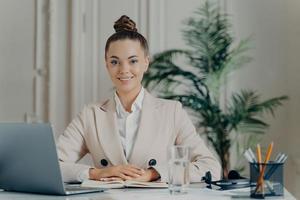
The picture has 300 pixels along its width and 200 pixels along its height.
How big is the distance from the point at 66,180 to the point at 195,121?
56.3 inches

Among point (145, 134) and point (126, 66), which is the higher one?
point (126, 66)

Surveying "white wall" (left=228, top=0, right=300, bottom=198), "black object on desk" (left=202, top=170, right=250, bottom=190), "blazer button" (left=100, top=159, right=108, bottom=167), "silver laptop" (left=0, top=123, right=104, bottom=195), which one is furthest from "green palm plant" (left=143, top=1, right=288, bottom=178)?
"silver laptop" (left=0, top=123, right=104, bottom=195)

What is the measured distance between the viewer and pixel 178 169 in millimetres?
1600

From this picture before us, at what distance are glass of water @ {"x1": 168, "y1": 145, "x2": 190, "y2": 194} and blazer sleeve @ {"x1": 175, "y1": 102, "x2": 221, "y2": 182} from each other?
0.35 meters

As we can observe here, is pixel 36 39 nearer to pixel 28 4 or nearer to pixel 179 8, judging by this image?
pixel 28 4

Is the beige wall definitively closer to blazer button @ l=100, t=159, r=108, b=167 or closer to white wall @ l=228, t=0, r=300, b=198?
white wall @ l=228, t=0, r=300, b=198

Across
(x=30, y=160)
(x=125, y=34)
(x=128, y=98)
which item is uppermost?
(x=125, y=34)

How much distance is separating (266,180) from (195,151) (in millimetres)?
609

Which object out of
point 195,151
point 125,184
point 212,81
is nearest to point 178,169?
point 125,184

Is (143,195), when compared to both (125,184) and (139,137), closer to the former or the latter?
(125,184)

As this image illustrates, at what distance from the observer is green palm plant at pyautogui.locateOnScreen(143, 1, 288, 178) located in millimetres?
2967

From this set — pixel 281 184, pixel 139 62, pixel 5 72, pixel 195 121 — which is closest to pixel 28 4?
pixel 5 72

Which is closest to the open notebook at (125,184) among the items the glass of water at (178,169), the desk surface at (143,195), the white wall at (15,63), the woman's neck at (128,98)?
the desk surface at (143,195)

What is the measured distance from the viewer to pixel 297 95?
10.7 ft
